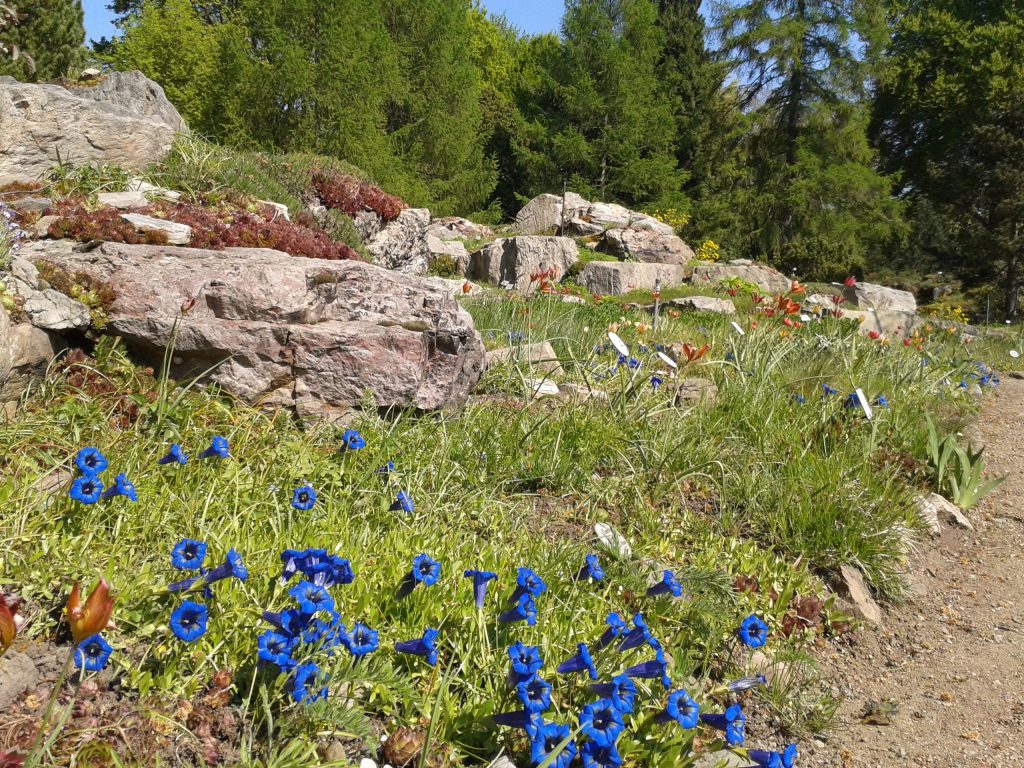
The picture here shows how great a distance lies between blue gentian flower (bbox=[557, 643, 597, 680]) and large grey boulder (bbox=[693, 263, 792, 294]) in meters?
13.0

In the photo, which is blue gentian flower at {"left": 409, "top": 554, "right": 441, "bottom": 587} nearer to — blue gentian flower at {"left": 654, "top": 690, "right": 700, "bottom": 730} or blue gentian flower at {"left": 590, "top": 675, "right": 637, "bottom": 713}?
blue gentian flower at {"left": 590, "top": 675, "right": 637, "bottom": 713}

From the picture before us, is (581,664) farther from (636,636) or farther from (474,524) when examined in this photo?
(474,524)

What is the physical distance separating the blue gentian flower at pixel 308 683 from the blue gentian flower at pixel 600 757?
0.60 m

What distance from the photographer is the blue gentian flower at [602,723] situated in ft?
5.26

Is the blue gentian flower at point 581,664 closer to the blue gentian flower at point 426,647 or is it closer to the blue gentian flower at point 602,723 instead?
the blue gentian flower at point 602,723

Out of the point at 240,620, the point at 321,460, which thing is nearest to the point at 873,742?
the point at 240,620

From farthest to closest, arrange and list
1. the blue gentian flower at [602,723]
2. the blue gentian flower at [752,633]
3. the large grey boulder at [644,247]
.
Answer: the large grey boulder at [644,247], the blue gentian flower at [752,633], the blue gentian flower at [602,723]

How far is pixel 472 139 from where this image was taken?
75.6 ft

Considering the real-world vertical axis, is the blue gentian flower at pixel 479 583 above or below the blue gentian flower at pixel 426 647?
above

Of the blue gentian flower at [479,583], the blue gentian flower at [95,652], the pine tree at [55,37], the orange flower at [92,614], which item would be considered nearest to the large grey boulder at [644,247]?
the blue gentian flower at [479,583]

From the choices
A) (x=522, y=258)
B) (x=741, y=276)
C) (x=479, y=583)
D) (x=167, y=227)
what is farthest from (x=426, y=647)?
(x=741, y=276)

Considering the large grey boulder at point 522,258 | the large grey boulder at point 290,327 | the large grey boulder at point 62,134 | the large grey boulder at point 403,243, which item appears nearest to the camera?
the large grey boulder at point 290,327

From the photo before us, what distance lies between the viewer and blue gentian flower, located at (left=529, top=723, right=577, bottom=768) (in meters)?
1.56

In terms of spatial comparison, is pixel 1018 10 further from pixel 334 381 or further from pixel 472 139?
Result: pixel 334 381
